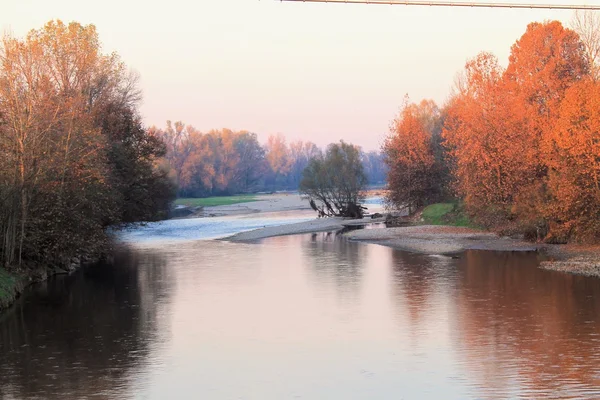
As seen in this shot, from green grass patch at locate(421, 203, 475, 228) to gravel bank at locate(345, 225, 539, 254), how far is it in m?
1.94

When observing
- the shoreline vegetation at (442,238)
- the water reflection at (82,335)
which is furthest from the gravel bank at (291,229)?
the water reflection at (82,335)

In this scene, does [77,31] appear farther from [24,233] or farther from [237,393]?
[237,393]

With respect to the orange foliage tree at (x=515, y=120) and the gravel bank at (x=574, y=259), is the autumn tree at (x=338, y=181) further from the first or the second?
the gravel bank at (x=574, y=259)

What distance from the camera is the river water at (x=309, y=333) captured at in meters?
17.7

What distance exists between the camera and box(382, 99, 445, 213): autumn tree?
226 ft

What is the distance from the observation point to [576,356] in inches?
773

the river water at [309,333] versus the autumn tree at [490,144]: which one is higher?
the autumn tree at [490,144]

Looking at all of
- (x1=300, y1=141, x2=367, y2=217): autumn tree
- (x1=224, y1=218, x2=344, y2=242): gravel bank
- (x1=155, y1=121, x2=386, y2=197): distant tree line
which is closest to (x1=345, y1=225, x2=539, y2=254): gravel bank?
(x1=224, y1=218, x2=344, y2=242): gravel bank

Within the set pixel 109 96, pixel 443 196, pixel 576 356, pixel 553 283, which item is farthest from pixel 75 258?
pixel 443 196

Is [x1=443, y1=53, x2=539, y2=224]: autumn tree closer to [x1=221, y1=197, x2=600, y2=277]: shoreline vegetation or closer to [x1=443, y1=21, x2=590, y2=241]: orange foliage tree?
[x1=443, y1=21, x2=590, y2=241]: orange foliage tree

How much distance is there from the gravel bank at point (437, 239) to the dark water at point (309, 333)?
6045 mm

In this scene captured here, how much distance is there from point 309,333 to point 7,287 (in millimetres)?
13208

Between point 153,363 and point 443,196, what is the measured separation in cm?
5243

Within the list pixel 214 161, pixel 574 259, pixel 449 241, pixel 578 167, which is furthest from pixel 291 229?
pixel 214 161
